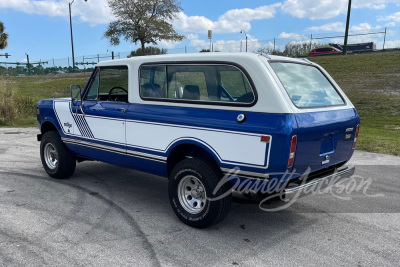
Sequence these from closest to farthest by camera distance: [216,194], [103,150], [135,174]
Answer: [216,194] → [103,150] → [135,174]

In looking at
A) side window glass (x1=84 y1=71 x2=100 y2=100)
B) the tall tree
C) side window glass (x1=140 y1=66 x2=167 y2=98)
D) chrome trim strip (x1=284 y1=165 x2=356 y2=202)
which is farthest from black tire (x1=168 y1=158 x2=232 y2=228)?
the tall tree

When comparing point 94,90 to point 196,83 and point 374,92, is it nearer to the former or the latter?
point 196,83

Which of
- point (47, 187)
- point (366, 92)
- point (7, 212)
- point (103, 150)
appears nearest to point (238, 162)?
point (103, 150)

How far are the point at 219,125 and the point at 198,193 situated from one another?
88 centimetres

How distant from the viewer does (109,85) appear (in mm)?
4969

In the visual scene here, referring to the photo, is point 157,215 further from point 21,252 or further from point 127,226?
point 21,252

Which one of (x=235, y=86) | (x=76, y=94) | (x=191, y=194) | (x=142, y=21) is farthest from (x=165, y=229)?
(x=142, y=21)

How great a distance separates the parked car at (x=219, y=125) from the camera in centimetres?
336

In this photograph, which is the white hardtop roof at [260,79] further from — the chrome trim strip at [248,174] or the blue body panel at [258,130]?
the chrome trim strip at [248,174]

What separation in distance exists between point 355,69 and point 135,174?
20.4 meters

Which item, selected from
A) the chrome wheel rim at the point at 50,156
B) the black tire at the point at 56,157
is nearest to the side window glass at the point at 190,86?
the black tire at the point at 56,157

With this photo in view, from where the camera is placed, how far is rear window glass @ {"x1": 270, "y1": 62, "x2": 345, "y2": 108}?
3730mm

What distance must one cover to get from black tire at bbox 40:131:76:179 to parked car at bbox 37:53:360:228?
33.3 inches

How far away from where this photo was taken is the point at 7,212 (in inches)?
170
